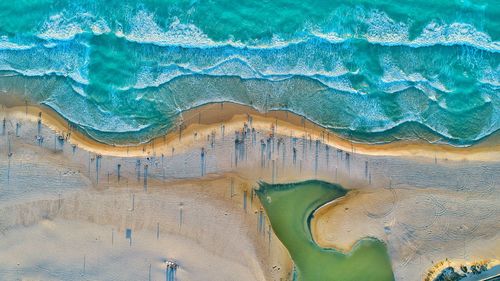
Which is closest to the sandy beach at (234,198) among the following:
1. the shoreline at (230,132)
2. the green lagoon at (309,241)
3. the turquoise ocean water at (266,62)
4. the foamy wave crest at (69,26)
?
the shoreline at (230,132)

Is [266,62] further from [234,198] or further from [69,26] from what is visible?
[69,26]

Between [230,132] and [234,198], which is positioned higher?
[230,132]

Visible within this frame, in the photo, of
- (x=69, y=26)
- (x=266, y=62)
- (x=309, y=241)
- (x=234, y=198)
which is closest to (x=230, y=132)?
(x=234, y=198)

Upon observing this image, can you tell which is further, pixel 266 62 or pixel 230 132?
pixel 266 62

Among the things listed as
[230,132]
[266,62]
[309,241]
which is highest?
[266,62]

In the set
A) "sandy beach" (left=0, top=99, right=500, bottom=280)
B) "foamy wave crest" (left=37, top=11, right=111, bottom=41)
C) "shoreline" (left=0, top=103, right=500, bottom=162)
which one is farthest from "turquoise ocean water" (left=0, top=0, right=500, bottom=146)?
"sandy beach" (left=0, top=99, right=500, bottom=280)

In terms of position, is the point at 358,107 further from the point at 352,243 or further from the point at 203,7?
the point at 203,7

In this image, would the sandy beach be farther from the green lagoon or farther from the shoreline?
the green lagoon
